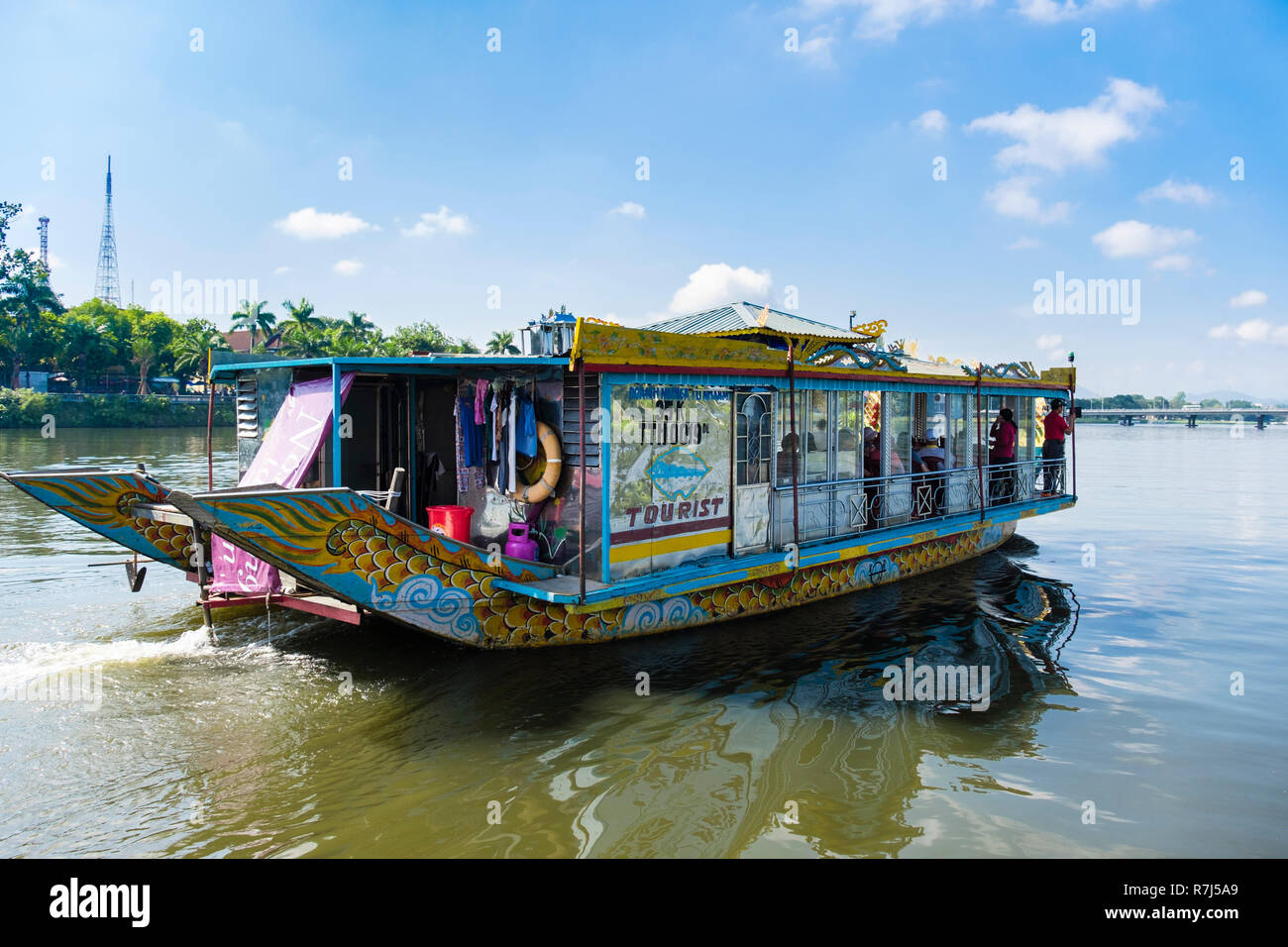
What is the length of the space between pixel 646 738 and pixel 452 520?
3.08 metres

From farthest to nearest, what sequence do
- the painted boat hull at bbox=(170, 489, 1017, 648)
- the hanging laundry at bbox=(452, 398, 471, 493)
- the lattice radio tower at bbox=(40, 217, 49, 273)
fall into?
the lattice radio tower at bbox=(40, 217, 49, 273) < the hanging laundry at bbox=(452, 398, 471, 493) < the painted boat hull at bbox=(170, 489, 1017, 648)

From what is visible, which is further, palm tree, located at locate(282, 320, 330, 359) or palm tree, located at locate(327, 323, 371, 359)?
palm tree, located at locate(282, 320, 330, 359)

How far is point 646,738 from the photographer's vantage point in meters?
6.28

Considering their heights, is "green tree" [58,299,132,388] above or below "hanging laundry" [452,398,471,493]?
above

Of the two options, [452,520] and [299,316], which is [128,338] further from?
[452,520]

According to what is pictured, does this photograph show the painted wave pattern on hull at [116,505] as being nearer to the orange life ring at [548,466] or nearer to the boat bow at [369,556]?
the boat bow at [369,556]

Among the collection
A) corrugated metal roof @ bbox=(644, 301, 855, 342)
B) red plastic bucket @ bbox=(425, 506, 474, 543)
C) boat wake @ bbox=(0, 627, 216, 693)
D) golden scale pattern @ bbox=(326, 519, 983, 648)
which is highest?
corrugated metal roof @ bbox=(644, 301, 855, 342)

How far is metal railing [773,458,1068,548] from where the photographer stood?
9.45 metres

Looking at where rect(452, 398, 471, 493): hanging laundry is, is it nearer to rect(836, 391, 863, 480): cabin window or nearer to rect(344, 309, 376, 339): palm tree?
rect(836, 391, 863, 480): cabin window

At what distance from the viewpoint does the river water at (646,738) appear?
4.98 metres

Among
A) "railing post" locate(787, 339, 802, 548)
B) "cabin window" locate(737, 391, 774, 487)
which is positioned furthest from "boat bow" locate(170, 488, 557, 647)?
"railing post" locate(787, 339, 802, 548)

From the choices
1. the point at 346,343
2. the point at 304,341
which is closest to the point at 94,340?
the point at 304,341

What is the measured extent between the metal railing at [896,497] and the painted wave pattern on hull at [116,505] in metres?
6.64

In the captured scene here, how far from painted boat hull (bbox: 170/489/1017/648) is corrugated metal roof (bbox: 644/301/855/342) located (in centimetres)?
297
